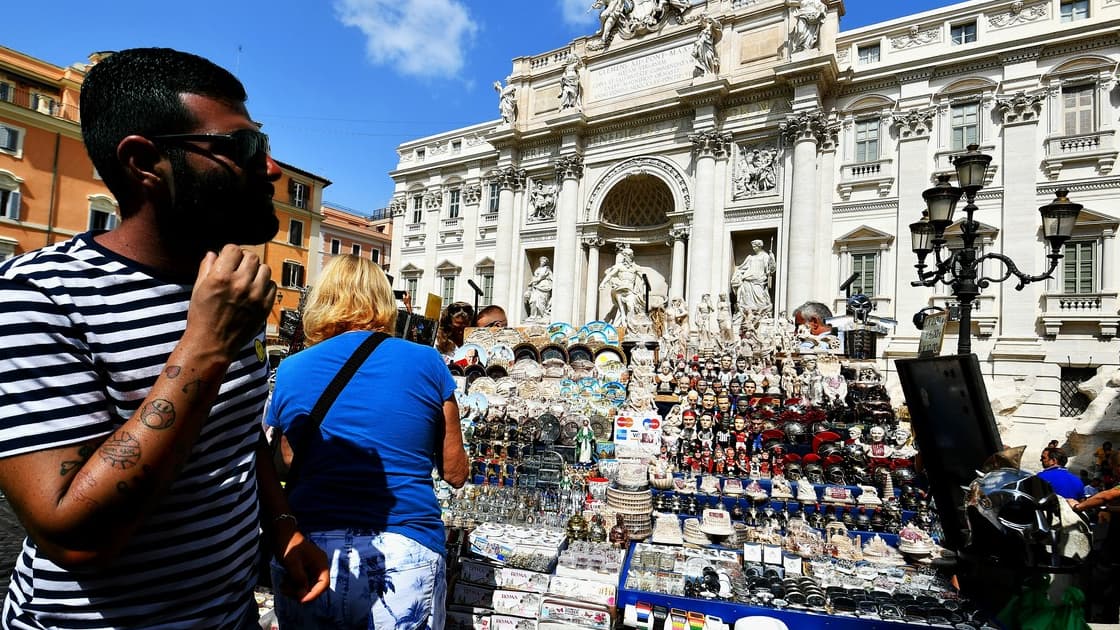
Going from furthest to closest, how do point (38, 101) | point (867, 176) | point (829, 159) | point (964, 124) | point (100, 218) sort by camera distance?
point (100, 218) → point (38, 101) → point (829, 159) → point (867, 176) → point (964, 124)

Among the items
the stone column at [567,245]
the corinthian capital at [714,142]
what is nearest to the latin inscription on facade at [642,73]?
the corinthian capital at [714,142]

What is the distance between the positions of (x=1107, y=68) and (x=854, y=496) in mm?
17363

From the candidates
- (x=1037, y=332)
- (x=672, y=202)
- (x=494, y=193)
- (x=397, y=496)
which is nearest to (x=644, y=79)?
(x=672, y=202)

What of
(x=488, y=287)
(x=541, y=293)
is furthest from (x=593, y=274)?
(x=488, y=287)

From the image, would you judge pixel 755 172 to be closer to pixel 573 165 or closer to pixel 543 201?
pixel 573 165

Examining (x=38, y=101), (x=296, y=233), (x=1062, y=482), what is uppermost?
(x=38, y=101)

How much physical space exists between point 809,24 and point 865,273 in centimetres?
817

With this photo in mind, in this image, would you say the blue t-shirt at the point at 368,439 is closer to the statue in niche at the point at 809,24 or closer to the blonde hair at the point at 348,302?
the blonde hair at the point at 348,302

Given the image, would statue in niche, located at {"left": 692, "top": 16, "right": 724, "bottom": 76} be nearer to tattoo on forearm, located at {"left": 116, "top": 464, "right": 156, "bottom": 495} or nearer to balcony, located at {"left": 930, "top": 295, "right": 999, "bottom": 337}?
balcony, located at {"left": 930, "top": 295, "right": 999, "bottom": 337}

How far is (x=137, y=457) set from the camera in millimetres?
1120

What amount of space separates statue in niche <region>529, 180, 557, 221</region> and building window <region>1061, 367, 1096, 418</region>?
17.6 m

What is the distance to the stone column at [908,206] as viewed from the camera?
55.5 feet

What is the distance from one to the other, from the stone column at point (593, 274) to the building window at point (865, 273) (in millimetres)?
9183

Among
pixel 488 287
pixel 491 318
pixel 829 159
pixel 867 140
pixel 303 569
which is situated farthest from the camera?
pixel 488 287
